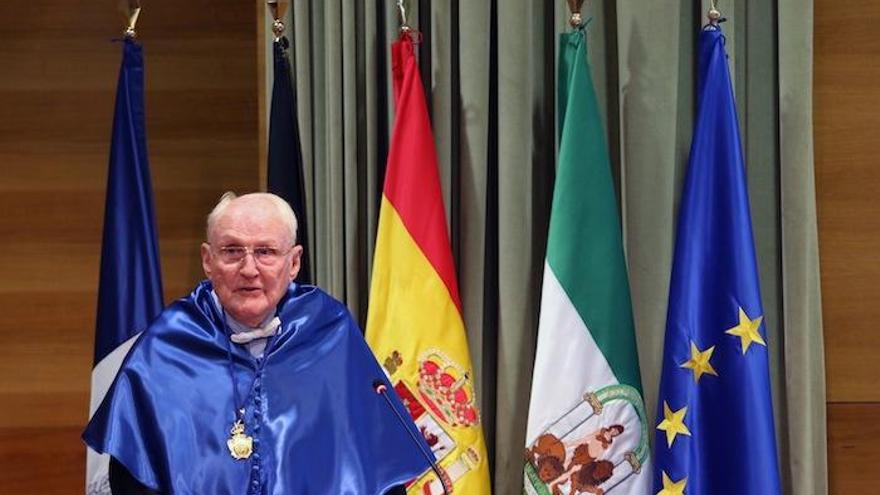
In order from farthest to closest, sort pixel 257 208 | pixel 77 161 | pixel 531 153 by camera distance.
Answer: pixel 77 161, pixel 531 153, pixel 257 208

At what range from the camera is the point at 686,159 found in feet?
14.0

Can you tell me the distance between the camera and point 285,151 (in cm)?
419

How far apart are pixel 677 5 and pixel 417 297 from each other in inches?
42.8

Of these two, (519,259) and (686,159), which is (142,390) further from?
(686,159)

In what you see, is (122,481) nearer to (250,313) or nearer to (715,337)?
(250,313)

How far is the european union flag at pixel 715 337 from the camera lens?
12.7ft

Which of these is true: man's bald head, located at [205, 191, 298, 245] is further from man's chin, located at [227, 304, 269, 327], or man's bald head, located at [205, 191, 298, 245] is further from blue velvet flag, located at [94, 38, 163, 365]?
blue velvet flag, located at [94, 38, 163, 365]

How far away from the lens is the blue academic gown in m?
3.15

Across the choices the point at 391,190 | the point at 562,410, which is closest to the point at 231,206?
the point at 391,190

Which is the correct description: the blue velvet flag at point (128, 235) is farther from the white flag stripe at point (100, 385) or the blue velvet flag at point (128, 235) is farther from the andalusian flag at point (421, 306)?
the andalusian flag at point (421, 306)

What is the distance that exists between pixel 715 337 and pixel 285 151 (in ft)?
4.11

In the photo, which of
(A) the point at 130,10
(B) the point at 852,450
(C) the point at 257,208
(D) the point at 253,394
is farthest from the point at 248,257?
(B) the point at 852,450

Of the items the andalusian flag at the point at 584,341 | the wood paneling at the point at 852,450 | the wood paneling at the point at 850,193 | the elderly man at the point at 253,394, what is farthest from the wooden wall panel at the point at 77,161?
the wood paneling at the point at 852,450

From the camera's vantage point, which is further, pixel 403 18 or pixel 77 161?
pixel 77 161
